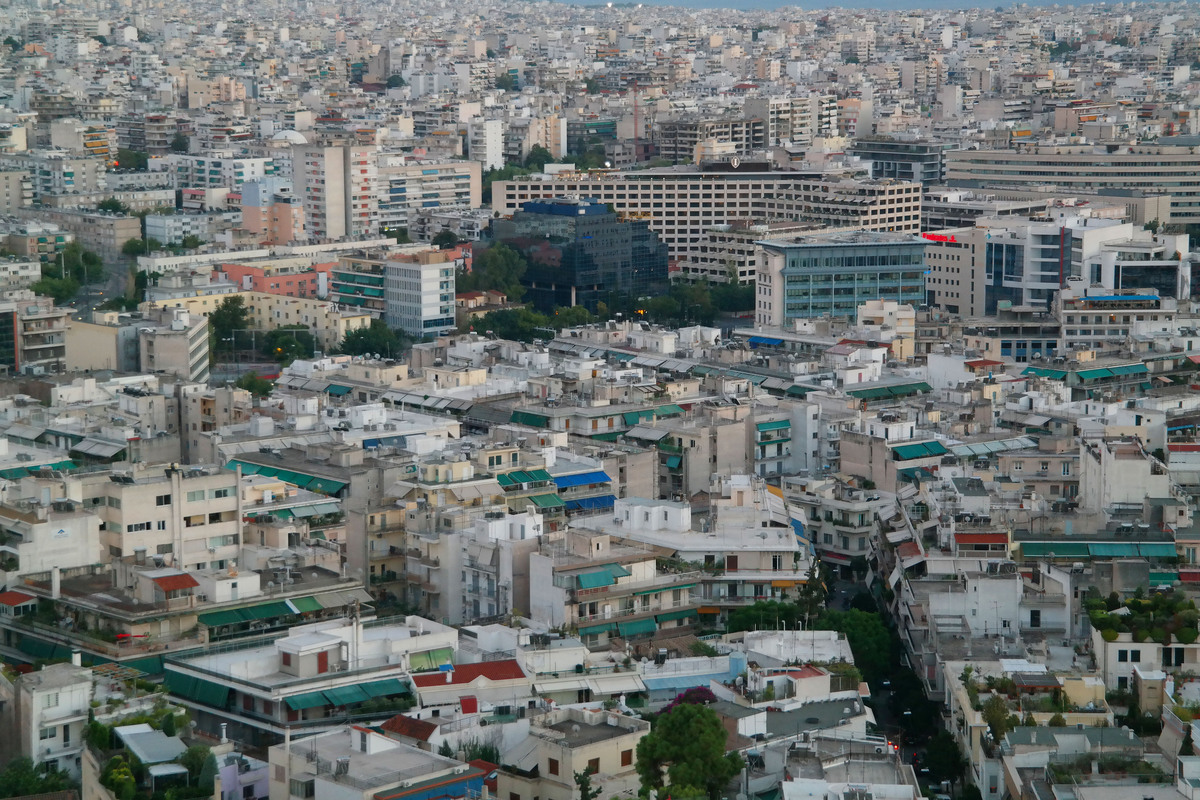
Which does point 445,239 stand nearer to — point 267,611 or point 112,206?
point 112,206

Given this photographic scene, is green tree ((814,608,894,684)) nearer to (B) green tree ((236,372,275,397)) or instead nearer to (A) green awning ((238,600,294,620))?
(A) green awning ((238,600,294,620))

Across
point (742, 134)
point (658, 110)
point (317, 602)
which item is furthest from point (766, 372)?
point (658, 110)

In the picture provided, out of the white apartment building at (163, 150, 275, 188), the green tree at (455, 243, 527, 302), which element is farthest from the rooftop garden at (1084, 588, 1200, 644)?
the white apartment building at (163, 150, 275, 188)

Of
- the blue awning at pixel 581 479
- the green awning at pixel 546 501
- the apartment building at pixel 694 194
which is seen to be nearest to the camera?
the green awning at pixel 546 501

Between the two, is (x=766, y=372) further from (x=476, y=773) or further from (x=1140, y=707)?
(x=476, y=773)

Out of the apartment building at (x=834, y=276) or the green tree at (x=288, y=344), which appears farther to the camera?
the apartment building at (x=834, y=276)

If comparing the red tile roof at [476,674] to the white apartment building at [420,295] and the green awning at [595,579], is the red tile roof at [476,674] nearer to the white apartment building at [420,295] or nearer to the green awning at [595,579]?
the green awning at [595,579]

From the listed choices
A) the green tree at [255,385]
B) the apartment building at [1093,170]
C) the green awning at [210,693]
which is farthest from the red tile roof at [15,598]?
the apartment building at [1093,170]

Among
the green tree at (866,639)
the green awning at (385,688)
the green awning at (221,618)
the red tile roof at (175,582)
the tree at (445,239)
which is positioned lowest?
the green tree at (866,639)
